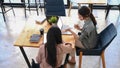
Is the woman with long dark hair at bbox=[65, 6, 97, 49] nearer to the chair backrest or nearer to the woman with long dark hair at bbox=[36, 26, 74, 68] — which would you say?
the chair backrest

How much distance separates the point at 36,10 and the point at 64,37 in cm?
260

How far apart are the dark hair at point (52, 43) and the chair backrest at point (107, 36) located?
2.30 feet

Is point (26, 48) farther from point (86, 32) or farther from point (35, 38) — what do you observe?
point (86, 32)

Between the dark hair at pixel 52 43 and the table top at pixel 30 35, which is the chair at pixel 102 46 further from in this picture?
the dark hair at pixel 52 43

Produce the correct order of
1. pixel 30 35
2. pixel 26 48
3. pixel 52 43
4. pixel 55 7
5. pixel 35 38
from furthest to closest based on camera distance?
1. pixel 26 48
2. pixel 55 7
3. pixel 30 35
4. pixel 35 38
5. pixel 52 43

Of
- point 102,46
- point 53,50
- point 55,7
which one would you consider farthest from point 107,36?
point 55,7

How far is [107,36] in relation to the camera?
2609 millimetres

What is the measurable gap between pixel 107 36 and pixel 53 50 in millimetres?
899

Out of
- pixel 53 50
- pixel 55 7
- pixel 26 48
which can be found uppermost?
pixel 55 7

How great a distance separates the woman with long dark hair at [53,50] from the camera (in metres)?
2.08

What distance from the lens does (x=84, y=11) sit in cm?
256

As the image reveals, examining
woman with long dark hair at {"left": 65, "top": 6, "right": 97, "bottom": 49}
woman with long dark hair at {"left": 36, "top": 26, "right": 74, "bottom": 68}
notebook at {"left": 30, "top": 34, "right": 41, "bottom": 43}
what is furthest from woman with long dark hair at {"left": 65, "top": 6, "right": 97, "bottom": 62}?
notebook at {"left": 30, "top": 34, "right": 41, "bottom": 43}

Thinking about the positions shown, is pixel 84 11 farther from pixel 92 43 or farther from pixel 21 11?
pixel 21 11

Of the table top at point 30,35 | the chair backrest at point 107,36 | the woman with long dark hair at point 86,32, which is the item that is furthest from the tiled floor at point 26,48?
the chair backrest at point 107,36
